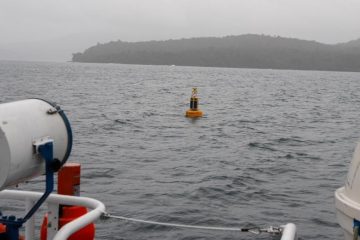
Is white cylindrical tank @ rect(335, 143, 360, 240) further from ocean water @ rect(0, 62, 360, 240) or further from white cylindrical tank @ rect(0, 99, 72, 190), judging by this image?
ocean water @ rect(0, 62, 360, 240)

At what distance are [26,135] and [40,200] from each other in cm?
61

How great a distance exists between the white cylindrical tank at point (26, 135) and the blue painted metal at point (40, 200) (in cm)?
4

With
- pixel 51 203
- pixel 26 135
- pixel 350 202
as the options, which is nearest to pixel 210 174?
pixel 350 202

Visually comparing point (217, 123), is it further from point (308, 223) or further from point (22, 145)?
point (22, 145)

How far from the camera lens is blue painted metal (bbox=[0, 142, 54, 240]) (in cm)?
389

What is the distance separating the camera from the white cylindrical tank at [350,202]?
5.16 m

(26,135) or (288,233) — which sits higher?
(26,135)

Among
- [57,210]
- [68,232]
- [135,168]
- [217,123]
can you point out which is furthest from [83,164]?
[217,123]

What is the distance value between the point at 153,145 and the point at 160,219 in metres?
10.9

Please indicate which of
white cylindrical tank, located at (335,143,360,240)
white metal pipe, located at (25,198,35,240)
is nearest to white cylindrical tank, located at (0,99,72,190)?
white metal pipe, located at (25,198,35,240)

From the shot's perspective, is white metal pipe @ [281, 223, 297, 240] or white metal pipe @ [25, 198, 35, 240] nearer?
white metal pipe @ [281, 223, 297, 240]

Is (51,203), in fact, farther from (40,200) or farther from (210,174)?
(210,174)

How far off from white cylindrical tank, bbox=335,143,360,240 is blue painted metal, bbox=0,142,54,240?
104 inches

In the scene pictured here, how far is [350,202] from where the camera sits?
5238 millimetres
